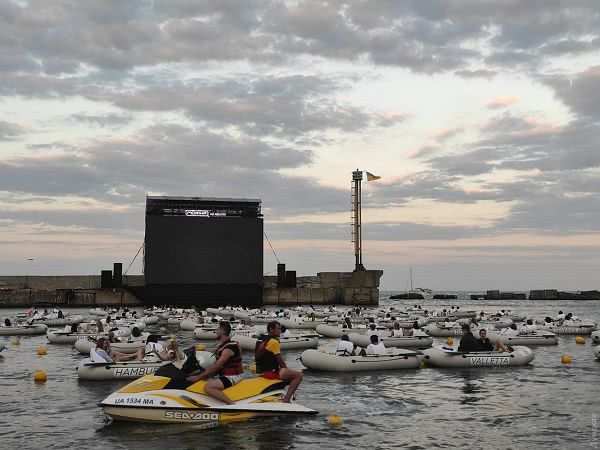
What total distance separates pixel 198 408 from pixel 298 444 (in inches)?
103

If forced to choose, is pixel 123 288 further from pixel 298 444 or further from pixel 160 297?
pixel 298 444

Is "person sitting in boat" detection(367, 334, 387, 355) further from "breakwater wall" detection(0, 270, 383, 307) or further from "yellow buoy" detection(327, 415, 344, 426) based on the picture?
"breakwater wall" detection(0, 270, 383, 307)

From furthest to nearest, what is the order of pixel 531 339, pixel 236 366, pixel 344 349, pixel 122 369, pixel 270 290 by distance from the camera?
pixel 270 290 → pixel 531 339 → pixel 344 349 → pixel 122 369 → pixel 236 366

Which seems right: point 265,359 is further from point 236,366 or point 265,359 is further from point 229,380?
point 229,380

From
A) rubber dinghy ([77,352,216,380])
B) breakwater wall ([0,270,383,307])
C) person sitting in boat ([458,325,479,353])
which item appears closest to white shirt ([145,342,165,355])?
rubber dinghy ([77,352,216,380])

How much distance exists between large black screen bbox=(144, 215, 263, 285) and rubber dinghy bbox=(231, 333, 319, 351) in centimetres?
6265

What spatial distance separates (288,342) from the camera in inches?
1427

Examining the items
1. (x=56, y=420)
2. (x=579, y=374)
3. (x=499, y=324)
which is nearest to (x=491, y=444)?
(x=56, y=420)

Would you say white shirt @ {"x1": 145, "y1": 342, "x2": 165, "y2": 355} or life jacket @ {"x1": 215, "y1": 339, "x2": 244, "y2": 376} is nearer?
life jacket @ {"x1": 215, "y1": 339, "x2": 244, "y2": 376}

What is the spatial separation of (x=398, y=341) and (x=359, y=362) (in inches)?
418

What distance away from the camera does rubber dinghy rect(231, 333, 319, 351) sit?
35.1 meters

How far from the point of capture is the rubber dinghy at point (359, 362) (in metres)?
27.0

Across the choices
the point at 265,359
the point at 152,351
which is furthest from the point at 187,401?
the point at 152,351

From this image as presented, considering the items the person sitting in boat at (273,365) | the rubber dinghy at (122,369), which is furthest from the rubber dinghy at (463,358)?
the person sitting in boat at (273,365)
